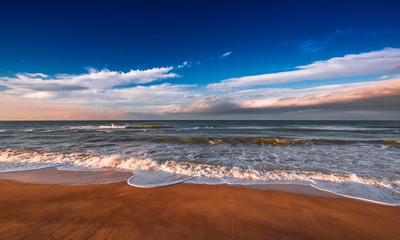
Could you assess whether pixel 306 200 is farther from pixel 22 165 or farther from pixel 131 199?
pixel 22 165

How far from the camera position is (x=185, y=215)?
3.11 metres

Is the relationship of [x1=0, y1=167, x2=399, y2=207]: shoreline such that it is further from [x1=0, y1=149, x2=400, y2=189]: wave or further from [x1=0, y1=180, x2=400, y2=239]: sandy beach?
[x1=0, y1=149, x2=400, y2=189]: wave

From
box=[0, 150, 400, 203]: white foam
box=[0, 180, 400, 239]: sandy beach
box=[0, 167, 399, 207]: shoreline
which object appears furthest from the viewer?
box=[0, 150, 400, 203]: white foam

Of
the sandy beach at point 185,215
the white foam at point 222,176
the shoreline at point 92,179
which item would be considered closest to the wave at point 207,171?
the white foam at point 222,176

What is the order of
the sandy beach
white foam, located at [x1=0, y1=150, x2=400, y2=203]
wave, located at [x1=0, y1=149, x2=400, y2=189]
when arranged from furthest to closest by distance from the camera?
1. wave, located at [x1=0, y1=149, x2=400, y2=189]
2. white foam, located at [x1=0, y1=150, x2=400, y2=203]
3. the sandy beach

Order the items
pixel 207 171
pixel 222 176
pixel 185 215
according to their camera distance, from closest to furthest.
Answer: pixel 185 215 < pixel 222 176 < pixel 207 171

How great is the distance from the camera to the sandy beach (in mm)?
2623

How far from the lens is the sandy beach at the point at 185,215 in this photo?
2623 mm

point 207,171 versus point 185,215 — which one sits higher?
point 185,215

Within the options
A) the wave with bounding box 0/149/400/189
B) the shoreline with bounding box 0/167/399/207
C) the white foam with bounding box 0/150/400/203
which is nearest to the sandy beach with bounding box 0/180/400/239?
the shoreline with bounding box 0/167/399/207

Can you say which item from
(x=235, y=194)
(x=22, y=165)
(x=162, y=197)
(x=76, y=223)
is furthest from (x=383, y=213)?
(x=22, y=165)

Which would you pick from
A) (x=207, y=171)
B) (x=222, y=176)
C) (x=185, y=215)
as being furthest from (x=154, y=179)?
(x=185, y=215)

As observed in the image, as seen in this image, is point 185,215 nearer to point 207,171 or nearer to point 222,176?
point 222,176

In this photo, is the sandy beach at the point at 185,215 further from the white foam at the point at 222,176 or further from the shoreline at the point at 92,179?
the white foam at the point at 222,176
